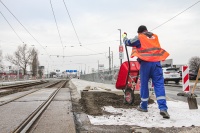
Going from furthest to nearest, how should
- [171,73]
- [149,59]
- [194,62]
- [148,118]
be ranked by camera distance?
[194,62] → [171,73] → [149,59] → [148,118]

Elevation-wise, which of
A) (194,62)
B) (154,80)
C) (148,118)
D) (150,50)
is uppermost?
(194,62)

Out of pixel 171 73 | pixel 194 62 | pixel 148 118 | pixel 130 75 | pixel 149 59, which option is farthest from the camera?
pixel 194 62

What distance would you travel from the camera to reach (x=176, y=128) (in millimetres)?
4934

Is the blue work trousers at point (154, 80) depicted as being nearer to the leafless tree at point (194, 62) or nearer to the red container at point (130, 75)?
the red container at point (130, 75)

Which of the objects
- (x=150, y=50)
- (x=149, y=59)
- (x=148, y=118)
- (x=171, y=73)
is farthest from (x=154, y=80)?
(x=171, y=73)

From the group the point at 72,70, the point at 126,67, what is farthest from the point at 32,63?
the point at 126,67

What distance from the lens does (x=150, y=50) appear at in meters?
6.30

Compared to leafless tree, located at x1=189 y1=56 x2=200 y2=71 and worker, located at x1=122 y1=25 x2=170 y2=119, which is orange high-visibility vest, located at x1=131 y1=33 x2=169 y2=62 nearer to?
worker, located at x1=122 y1=25 x2=170 y2=119

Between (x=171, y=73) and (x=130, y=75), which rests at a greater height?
(x=171, y=73)

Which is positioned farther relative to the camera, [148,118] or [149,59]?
[149,59]

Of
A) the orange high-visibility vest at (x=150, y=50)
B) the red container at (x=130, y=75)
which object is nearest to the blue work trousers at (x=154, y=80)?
the orange high-visibility vest at (x=150, y=50)

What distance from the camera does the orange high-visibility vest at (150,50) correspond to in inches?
247

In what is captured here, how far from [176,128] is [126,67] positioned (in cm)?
318

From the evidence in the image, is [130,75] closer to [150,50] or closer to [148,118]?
[150,50]
